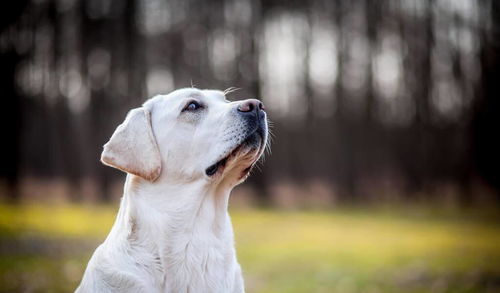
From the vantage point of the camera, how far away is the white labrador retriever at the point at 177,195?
331 cm

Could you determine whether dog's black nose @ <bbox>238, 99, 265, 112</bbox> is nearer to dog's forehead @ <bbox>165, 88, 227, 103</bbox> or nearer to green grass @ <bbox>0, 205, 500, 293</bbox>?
dog's forehead @ <bbox>165, 88, 227, 103</bbox>

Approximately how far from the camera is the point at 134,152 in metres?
3.51

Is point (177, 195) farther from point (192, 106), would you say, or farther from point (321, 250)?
point (321, 250)

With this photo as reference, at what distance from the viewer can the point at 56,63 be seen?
20.4m

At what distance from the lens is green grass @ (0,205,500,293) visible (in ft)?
23.4

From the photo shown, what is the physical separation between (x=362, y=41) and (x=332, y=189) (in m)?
7.03

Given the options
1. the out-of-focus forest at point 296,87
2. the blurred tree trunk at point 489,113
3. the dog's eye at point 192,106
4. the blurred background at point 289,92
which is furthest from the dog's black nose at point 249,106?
the blurred tree trunk at point 489,113

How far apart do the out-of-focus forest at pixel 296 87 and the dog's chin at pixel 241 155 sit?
16663 mm

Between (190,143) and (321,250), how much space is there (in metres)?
7.15

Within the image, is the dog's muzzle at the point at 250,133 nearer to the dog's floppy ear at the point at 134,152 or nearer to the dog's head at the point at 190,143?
the dog's head at the point at 190,143

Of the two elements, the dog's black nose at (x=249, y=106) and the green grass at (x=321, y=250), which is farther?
the green grass at (x=321, y=250)

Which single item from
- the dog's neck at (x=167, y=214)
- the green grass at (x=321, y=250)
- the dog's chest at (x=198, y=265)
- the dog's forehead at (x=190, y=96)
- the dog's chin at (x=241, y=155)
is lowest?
the green grass at (x=321, y=250)

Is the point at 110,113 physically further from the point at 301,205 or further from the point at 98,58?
the point at 301,205

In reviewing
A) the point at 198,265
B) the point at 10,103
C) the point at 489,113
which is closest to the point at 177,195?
the point at 198,265
